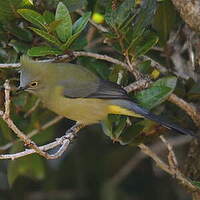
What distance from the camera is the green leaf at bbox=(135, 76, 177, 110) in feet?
11.2

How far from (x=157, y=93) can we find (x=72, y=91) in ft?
1.94

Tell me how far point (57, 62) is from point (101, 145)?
1531 mm

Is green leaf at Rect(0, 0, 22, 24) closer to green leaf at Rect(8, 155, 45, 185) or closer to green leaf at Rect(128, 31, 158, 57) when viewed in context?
green leaf at Rect(128, 31, 158, 57)

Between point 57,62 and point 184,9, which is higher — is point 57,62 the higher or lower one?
the lower one

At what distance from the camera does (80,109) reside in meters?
3.76

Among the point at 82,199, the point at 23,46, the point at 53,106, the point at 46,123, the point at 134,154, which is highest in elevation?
the point at 23,46

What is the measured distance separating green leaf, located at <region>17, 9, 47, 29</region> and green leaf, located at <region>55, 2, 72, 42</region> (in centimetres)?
8

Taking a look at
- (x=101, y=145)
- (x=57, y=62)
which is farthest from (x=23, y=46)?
(x=101, y=145)

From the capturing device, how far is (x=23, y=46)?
374cm

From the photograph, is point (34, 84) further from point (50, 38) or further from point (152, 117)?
point (152, 117)


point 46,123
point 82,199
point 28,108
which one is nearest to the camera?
point 28,108

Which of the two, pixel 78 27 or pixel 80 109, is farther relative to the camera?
pixel 80 109

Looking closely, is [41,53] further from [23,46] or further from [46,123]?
[46,123]

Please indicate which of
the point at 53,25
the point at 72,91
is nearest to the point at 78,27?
the point at 53,25
